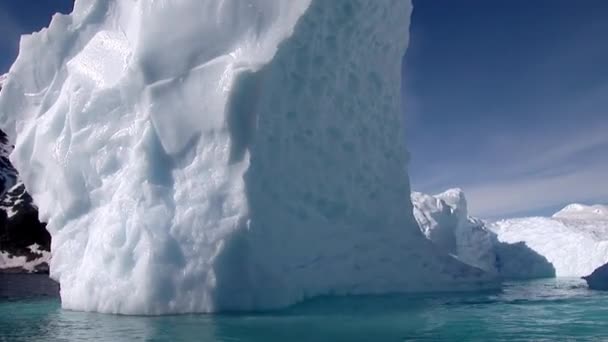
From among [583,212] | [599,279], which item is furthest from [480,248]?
[599,279]

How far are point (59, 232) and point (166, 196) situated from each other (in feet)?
11.0

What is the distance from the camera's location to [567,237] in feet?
112

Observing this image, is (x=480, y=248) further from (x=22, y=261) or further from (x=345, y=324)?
(x=22, y=261)

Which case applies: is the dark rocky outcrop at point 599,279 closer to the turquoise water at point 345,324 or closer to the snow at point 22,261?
the turquoise water at point 345,324

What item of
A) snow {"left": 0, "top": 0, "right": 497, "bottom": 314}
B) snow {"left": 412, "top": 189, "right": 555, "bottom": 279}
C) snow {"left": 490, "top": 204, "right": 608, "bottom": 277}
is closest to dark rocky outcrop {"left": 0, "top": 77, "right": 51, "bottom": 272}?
snow {"left": 412, "top": 189, "right": 555, "bottom": 279}

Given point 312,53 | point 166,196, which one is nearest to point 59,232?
point 166,196

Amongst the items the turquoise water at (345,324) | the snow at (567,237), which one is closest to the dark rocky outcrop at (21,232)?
the snow at (567,237)

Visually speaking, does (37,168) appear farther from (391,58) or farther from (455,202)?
(455,202)

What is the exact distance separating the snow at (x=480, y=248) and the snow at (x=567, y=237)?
1066 millimetres

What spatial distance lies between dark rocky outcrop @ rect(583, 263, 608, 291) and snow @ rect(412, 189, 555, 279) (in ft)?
42.6

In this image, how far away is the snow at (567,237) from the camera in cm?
3168

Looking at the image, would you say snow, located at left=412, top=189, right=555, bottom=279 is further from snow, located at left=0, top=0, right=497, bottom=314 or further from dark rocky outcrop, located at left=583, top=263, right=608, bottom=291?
snow, located at left=0, top=0, right=497, bottom=314

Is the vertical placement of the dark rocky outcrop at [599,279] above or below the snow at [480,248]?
below

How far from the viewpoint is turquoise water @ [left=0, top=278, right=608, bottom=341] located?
22.8 feet
